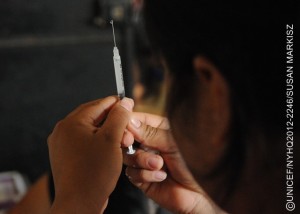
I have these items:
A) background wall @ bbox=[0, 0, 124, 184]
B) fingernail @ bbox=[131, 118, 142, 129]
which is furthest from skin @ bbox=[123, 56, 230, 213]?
background wall @ bbox=[0, 0, 124, 184]

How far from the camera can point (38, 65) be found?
967mm

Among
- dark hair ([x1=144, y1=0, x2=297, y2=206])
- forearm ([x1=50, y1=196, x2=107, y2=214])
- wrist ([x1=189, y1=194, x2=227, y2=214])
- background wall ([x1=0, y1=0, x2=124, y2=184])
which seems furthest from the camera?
background wall ([x1=0, y1=0, x2=124, y2=184])

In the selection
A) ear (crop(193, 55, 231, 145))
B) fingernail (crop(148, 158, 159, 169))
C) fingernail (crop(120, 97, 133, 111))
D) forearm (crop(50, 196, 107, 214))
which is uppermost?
ear (crop(193, 55, 231, 145))

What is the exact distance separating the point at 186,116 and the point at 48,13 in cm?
62

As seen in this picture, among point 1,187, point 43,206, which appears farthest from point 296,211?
point 1,187

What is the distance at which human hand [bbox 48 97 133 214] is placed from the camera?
46 centimetres

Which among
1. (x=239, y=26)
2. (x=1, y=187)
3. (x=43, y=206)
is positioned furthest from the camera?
(x=1, y=187)

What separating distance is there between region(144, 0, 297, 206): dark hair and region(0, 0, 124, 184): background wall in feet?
1.83

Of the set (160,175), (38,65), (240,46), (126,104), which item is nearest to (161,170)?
(160,175)

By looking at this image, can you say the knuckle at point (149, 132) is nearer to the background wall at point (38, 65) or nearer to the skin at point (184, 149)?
the skin at point (184, 149)

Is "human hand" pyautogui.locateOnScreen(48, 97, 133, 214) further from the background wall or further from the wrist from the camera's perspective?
the background wall

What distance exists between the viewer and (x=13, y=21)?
3.17 ft

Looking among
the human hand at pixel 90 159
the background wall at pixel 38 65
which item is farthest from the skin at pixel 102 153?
the background wall at pixel 38 65

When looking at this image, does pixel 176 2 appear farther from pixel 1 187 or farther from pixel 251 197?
pixel 1 187
